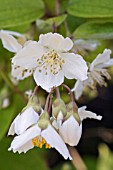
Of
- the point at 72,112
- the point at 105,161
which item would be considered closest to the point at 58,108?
the point at 72,112

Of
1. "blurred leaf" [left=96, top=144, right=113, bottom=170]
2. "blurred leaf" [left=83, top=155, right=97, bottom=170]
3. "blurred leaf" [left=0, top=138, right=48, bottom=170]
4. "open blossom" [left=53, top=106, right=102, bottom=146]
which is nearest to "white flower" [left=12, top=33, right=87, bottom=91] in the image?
"open blossom" [left=53, top=106, right=102, bottom=146]

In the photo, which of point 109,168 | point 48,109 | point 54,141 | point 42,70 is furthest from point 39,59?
point 109,168

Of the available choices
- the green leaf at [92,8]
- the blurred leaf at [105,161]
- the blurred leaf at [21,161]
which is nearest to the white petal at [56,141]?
the green leaf at [92,8]

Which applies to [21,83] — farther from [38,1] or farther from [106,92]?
[106,92]

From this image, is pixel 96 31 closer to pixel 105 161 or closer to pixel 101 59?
pixel 101 59

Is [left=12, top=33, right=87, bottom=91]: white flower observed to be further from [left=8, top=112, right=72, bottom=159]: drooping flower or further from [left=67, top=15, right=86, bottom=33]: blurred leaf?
[left=67, top=15, right=86, bottom=33]: blurred leaf
